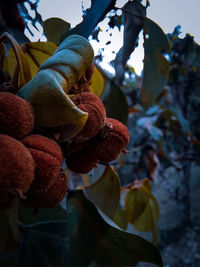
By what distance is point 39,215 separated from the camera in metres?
0.64

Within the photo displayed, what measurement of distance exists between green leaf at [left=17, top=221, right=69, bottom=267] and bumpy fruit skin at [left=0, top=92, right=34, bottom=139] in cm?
32

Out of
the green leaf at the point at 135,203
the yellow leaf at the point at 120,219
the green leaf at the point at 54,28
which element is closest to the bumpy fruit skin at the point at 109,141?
the green leaf at the point at 54,28

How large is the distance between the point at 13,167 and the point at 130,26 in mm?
507

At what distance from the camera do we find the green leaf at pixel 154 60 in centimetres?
58

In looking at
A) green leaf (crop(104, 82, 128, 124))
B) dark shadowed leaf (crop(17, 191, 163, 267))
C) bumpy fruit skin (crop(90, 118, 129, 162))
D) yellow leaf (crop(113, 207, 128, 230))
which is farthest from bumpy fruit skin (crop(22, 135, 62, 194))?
yellow leaf (crop(113, 207, 128, 230))

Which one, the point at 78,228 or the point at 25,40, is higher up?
the point at 25,40

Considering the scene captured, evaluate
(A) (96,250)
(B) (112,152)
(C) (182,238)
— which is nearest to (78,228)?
(A) (96,250)

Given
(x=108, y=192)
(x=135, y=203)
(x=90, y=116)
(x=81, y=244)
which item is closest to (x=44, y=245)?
(x=81, y=244)

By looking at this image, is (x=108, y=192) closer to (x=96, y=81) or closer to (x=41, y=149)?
(x=96, y=81)

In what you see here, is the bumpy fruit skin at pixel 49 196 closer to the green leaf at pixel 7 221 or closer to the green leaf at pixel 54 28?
the green leaf at pixel 7 221

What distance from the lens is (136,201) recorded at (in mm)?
1080

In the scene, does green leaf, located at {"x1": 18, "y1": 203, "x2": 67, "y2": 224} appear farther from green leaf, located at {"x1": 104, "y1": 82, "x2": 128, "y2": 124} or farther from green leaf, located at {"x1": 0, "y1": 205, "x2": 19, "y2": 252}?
green leaf, located at {"x1": 104, "y1": 82, "x2": 128, "y2": 124}

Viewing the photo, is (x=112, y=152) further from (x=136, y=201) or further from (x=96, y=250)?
(x=136, y=201)

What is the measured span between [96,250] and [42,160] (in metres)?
0.28
